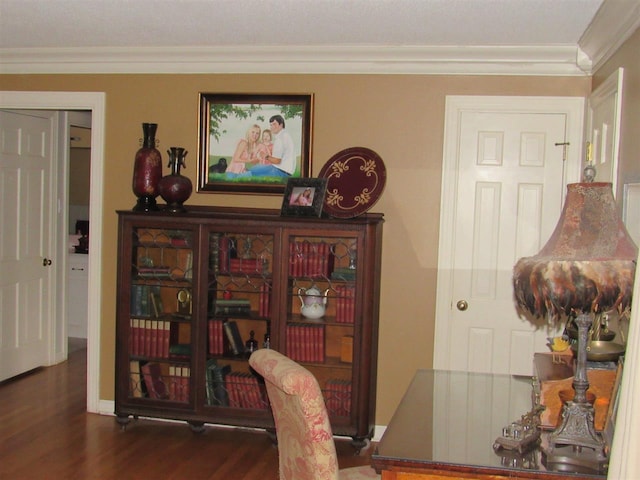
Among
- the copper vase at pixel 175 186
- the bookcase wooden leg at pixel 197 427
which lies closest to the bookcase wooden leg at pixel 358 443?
the bookcase wooden leg at pixel 197 427

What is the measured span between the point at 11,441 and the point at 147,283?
1232 mm

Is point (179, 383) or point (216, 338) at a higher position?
point (216, 338)

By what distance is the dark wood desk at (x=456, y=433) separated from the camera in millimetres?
2094

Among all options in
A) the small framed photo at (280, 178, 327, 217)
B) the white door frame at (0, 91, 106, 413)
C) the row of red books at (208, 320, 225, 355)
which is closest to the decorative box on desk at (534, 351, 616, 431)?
the small framed photo at (280, 178, 327, 217)

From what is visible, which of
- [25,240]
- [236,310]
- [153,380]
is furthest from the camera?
[25,240]

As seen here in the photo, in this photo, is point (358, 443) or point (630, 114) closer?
point (630, 114)

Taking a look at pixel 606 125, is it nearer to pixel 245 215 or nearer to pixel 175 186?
pixel 245 215

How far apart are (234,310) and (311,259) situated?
59 centimetres

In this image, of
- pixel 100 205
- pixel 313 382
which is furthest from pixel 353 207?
pixel 313 382

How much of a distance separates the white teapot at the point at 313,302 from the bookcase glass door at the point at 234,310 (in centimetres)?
24

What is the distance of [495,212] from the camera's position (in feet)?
14.5

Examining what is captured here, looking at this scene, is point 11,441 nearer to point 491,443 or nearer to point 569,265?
point 491,443

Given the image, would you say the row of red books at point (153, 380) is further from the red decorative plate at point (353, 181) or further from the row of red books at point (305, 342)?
the red decorative plate at point (353, 181)

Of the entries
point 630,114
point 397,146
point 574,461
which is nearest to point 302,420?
point 574,461
